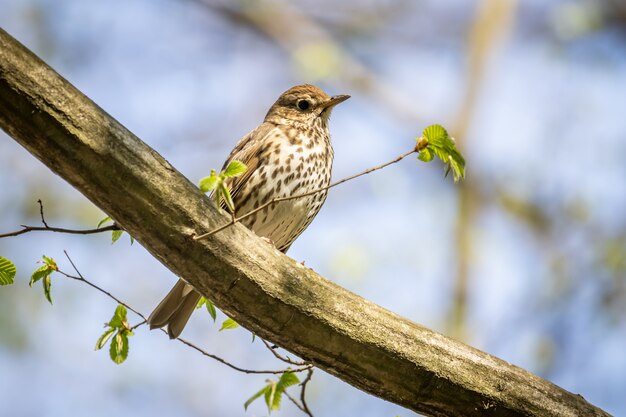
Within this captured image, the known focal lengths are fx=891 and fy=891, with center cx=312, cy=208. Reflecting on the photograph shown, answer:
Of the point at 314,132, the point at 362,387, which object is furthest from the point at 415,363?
the point at 314,132

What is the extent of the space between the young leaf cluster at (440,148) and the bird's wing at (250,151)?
1890mm

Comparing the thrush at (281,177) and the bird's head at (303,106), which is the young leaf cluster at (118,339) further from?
the bird's head at (303,106)

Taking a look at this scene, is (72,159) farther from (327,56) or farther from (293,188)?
(327,56)

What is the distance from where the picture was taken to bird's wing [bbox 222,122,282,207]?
5.26 meters

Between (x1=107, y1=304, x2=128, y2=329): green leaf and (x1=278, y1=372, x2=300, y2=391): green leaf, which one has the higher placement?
(x1=278, y1=372, x2=300, y2=391): green leaf

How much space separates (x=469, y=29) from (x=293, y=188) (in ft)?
21.2

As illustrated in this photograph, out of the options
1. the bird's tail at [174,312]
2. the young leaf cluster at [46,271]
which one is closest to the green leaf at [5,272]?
the young leaf cluster at [46,271]

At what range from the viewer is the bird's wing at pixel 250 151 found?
5262mm

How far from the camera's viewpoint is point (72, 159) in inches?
116

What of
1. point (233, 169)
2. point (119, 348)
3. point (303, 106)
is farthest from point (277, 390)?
point (303, 106)

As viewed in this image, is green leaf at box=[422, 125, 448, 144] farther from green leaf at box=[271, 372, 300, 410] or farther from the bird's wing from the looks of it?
the bird's wing

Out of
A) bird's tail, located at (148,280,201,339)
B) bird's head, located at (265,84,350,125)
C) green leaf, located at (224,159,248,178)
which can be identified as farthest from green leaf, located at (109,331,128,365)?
bird's head, located at (265,84,350,125)

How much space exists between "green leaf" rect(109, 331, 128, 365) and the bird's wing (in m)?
1.56

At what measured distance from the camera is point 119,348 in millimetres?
3689
